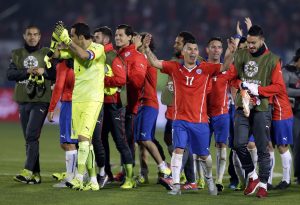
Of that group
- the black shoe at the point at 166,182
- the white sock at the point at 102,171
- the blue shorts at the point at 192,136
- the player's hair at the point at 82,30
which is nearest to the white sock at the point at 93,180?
the white sock at the point at 102,171

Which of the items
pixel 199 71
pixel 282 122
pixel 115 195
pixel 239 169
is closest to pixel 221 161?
pixel 239 169

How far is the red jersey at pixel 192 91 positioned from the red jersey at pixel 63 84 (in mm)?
1566

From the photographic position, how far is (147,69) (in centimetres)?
1282

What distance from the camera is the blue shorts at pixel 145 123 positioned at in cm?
1263

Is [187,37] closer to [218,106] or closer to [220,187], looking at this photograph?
[218,106]

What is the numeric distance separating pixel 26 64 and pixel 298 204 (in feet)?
15.0

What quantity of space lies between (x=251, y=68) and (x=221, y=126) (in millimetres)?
1341

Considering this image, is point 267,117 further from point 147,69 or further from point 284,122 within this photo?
point 147,69

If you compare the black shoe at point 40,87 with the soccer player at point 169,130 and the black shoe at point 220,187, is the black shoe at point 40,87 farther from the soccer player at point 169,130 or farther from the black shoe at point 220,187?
the black shoe at point 220,187

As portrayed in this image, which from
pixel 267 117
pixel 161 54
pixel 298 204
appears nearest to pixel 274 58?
pixel 267 117

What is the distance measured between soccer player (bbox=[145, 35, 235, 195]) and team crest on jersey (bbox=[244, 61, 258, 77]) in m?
0.33

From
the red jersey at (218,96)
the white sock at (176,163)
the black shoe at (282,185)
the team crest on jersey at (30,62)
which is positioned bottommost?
the black shoe at (282,185)

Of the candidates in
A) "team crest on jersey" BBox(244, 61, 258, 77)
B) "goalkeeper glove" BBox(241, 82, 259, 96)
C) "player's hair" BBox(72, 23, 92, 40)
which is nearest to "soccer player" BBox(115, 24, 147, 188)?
"player's hair" BBox(72, 23, 92, 40)

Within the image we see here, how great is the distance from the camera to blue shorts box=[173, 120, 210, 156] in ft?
36.1
